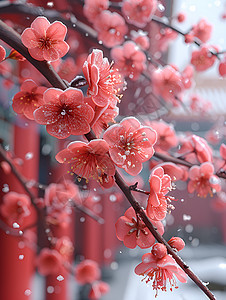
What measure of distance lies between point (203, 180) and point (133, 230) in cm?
24

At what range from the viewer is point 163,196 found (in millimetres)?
329

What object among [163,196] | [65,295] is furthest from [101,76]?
[65,295]

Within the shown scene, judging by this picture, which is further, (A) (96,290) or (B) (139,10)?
(A) (96,290)

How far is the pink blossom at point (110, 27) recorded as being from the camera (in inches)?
28.2

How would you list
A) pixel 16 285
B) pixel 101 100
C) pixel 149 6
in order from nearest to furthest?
pixel 101 100 < pixel 149 6 < pixel 16 285

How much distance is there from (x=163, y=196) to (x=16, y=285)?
4.18 feet

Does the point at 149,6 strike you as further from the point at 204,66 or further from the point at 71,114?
the point at 71,114

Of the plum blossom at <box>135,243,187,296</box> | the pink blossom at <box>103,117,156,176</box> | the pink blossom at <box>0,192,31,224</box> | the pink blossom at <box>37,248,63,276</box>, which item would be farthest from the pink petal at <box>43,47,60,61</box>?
the pink blossom at <box>37,248,63,276</box>

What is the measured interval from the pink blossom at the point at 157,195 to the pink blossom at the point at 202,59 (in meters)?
0.50

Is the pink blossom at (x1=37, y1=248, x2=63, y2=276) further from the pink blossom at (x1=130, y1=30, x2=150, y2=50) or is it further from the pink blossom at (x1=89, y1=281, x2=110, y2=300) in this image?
the pink blossom at (x1=130, y1=30, x2=150, y2=50)

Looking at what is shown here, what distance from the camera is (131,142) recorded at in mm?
326

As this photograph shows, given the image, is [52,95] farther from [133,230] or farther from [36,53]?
[133,230]

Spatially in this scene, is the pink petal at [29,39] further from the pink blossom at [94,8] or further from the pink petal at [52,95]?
the pink blossom at [94,8]

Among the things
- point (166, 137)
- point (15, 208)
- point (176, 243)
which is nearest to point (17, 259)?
point (15, 208)
